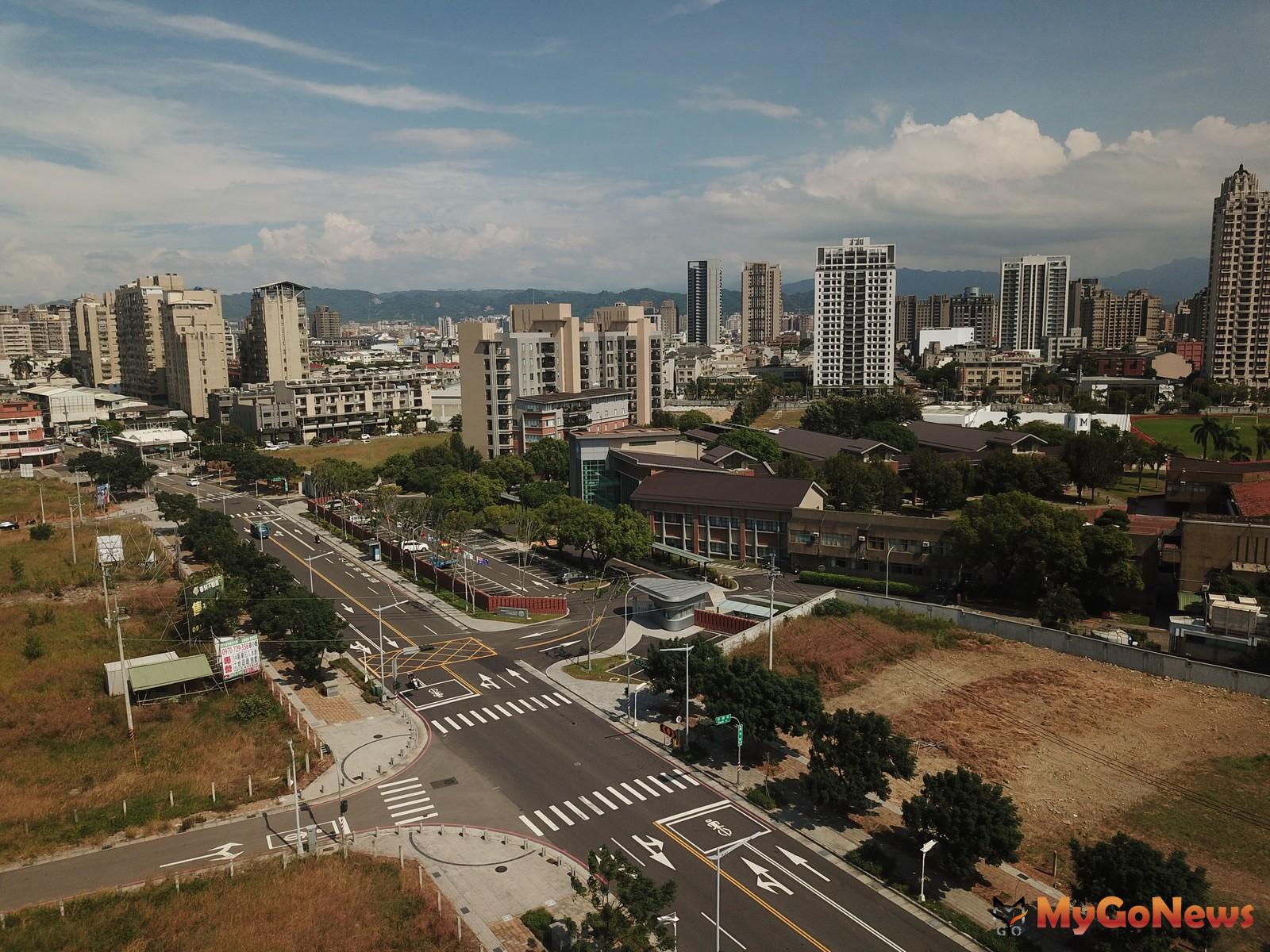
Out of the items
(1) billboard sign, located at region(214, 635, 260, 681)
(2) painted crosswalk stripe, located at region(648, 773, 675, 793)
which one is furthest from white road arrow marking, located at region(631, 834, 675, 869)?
(1) billboard sign, located at region(214, 635, 260, 681)

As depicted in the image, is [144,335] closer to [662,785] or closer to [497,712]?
[497,712]

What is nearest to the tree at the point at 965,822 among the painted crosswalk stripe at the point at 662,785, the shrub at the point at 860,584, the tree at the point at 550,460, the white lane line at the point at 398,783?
the painted crosswalk stripe at the point at 662,785

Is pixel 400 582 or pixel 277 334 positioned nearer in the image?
pixel 400 582

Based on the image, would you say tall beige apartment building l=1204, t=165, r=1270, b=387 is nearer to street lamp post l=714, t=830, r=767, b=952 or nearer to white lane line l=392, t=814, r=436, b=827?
street lamp post l=714, t=830, r=767, b=952

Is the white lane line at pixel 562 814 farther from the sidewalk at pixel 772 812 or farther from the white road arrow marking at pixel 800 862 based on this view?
the white road arrow marking at pixel 800 862

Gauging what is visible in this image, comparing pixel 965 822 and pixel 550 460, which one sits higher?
pixel 550 460

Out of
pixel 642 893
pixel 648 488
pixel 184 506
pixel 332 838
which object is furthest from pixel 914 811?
pixel 184 506

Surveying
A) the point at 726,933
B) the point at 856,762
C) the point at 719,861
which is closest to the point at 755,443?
the point at 856,762
